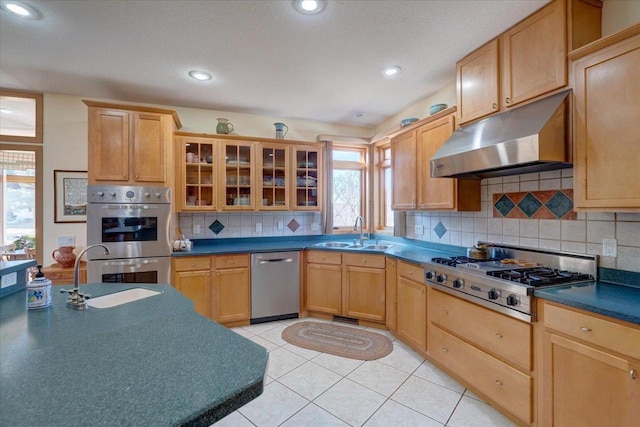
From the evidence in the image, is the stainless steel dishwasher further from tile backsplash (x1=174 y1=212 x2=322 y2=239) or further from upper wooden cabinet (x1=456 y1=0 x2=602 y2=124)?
upper wooden cabinet (x1=456 y1=0 x2=602 y2=124)

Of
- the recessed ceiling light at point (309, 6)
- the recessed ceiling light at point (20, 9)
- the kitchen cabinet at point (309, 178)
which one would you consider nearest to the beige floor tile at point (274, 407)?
the kitchen cabinet at point (309, 178)

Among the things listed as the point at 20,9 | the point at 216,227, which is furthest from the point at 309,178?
the point at 20,9

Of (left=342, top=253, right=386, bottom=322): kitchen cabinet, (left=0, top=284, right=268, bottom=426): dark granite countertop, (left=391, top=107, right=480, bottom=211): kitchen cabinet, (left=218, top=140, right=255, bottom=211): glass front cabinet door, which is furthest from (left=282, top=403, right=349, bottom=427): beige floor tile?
(left=218, top=140, right=255, bottom=211): glass front cabinet door

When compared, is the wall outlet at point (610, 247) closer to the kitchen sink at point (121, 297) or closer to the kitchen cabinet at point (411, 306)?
the kitchen cabinet at point (411, 306)

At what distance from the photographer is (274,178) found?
3838 mm

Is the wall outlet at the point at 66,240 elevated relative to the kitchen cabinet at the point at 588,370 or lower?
elevated

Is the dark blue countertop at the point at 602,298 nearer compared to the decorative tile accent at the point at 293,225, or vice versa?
the dark blue countertop at the point at 602,298

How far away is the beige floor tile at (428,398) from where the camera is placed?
6.25 ft

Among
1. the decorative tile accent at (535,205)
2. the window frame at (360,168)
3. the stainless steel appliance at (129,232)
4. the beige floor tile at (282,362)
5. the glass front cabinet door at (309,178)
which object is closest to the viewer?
the decorative tile accent at (535,205)

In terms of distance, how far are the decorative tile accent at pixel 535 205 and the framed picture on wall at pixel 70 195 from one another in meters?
4.38

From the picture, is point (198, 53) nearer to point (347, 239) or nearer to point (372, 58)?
point (372, 58)

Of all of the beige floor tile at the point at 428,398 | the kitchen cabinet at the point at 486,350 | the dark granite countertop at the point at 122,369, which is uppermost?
the dark granite countertop at the point at 122,369

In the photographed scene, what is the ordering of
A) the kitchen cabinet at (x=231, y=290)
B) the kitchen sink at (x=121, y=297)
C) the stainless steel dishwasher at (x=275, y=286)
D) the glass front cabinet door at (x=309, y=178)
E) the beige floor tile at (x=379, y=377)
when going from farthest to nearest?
1. the glass front cabinet door at (x=309, y=178)
2. the stainless steel dishwasher at (x=275, y=286)
3. the kitchen cabinet at (x=231, y=290)
4. the beige floor tile at (x=379, y=377)
5. the kitchen sink at (x=121, y=297)

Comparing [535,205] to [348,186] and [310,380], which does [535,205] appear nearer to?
[310,380]
